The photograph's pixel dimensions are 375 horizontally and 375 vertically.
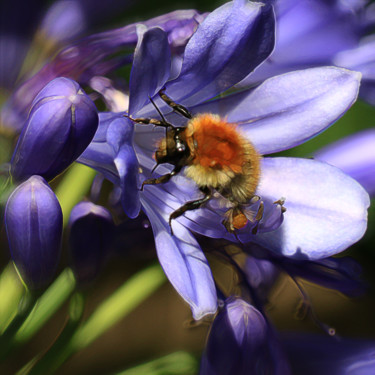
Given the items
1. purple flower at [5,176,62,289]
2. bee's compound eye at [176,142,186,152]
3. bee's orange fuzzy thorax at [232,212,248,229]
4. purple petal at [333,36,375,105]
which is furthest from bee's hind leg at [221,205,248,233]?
purple petal at [333,36,375,105]

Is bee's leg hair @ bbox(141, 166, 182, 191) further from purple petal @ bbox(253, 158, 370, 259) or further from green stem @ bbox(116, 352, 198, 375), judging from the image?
green stem @ bbox(116, 352, 198, 375)

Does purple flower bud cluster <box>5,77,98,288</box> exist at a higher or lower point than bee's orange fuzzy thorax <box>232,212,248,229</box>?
higher

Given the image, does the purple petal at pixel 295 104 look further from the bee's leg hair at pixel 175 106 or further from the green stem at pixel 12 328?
the green stem at pixel 12 328

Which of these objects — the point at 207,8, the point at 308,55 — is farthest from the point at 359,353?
the point at 207,8

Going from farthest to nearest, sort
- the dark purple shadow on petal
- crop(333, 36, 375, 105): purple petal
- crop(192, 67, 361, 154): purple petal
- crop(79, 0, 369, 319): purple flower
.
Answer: crop(333, 36, 375, 105): purple petal
crop(192, 67, 361, 154): purple petal
crop(79, 0, 369, 319): purple flower
the dark purple shadow on petal

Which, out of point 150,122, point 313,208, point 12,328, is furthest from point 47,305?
point 313,208

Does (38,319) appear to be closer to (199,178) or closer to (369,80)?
(199,178)
